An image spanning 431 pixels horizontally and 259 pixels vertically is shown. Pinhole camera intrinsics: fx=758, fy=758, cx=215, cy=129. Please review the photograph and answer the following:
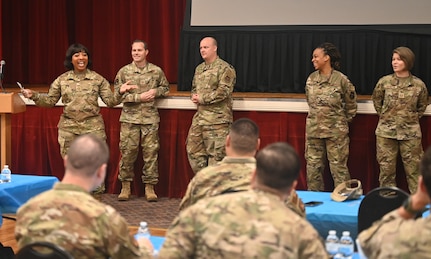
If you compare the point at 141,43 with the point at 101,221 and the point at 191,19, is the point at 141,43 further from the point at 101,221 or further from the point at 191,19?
the point at 101,221

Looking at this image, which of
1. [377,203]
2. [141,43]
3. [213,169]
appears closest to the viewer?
[213,169]

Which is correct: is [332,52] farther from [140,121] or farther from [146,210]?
[146,210]

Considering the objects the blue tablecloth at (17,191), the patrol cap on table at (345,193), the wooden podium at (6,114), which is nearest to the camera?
the patrol cap on table at (345,193)

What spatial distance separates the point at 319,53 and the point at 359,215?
3.20 meters

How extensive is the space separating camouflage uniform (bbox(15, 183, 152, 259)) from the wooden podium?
13.8ft

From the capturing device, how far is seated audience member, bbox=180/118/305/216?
11.2 ft

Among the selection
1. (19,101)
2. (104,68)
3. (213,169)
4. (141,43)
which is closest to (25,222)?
(213,169)

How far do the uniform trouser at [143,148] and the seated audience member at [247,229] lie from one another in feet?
16.8

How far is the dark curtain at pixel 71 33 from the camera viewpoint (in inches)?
412

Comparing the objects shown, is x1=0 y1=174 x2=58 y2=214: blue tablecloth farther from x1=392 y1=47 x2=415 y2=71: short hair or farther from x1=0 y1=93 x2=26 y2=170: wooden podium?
x1=392 y1=47 x2=415 y2=71: short hair

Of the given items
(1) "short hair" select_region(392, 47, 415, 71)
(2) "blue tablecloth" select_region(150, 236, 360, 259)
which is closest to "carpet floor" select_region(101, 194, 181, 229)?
→ (1) "short hair" select_region(392, 47, 415, 71)

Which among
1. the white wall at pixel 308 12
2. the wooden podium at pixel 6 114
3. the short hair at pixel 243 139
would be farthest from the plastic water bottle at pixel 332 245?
the white wall at pixel 308 12

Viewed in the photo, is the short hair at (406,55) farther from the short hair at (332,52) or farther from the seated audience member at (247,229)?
the seated audience member at (247,229)

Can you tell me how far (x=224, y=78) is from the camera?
725 centimetres
